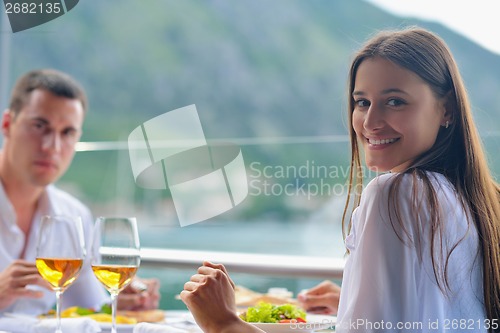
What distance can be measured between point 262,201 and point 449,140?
21.1 ft

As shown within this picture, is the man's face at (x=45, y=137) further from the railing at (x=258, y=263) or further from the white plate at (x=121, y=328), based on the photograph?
the white plate at (x=121, y=328)

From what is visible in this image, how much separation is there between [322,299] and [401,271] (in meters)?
0.60

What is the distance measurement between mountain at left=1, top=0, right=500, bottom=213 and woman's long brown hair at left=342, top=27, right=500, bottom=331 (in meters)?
10.5

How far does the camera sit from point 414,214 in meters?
1.08

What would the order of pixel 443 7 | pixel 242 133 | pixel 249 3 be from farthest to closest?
1. pixel 249 3
2. pixel 242 133
3. pixel 443 7

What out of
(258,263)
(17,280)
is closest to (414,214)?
(17,280)

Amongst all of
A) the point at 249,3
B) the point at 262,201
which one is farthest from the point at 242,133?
the point at 262,201

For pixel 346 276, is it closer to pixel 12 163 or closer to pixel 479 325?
pixel 479 325

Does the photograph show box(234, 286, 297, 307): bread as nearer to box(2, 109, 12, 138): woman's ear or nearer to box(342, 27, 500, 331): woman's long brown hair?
box(342, 27, 500, 331): woman's long brown hair

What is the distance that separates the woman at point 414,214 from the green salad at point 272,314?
0.16 meters

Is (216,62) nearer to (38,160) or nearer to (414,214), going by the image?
(38,160)

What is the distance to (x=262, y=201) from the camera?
773 cm

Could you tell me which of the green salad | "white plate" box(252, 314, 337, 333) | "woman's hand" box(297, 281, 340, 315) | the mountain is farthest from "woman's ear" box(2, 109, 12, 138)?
the mountain

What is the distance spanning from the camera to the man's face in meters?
2.31
